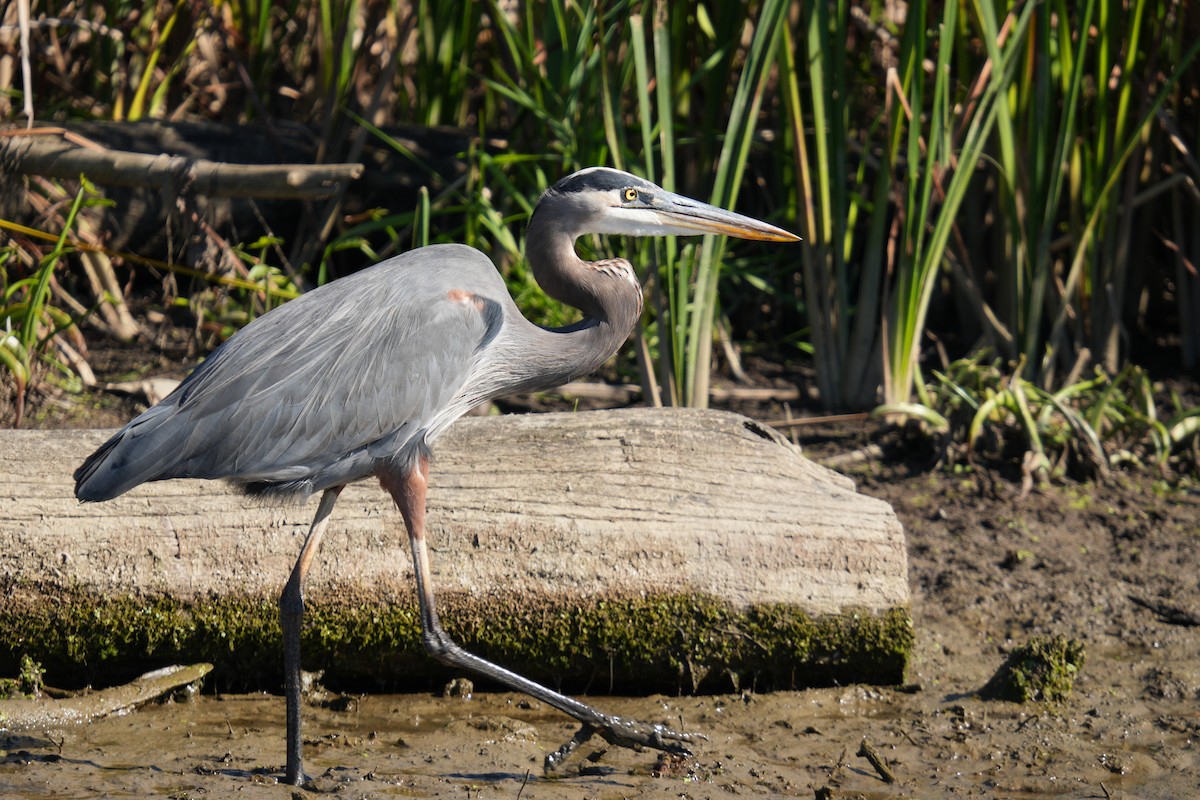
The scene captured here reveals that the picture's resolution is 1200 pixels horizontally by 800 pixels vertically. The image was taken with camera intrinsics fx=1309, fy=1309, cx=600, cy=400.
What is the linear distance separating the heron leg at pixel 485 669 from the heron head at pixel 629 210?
816mm

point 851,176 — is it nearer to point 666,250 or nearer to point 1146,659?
point 666,250

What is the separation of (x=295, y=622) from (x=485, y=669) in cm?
49

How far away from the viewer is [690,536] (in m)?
3.58

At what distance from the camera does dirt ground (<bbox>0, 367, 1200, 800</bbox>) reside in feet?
10.2

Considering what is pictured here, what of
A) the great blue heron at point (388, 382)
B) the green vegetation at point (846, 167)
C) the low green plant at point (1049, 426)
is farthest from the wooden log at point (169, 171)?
the low green plant at point (1049, 426)

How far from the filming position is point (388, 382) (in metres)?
3.31

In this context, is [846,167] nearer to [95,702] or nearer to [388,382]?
[388,382]

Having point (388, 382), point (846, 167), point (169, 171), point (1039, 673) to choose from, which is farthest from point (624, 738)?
point (846, 167)

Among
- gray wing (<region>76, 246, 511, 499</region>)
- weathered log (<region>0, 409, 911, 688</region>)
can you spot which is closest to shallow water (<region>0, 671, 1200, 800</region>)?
weathered log (<region>0, 409, 911, 688</region>)

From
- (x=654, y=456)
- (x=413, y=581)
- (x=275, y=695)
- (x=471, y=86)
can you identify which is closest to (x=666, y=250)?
(x=654, y=456)

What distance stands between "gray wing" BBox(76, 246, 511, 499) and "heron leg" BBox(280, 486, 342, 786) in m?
0.12

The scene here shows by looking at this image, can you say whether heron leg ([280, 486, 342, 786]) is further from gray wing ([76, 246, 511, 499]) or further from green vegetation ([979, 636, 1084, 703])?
green vegetation ([979, 636, 1084, 703])

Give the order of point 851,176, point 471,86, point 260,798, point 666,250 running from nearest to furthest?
point 260,798 < point 666,250 < point 851,176 < point 471,86

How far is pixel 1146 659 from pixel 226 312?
3.88 meters
